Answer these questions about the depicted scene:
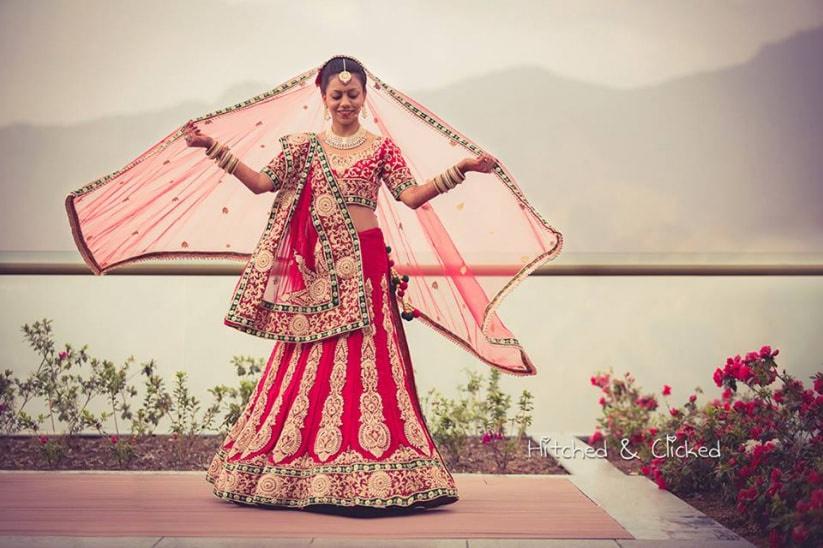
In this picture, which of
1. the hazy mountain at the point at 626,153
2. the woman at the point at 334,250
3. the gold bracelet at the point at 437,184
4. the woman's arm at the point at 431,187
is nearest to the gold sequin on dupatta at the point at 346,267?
the woman at the point at 334,250

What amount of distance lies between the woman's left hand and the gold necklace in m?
0.50

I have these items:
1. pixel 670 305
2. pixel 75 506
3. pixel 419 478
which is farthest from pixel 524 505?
pixel 670 305

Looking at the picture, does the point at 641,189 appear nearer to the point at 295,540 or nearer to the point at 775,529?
the point at 775,529

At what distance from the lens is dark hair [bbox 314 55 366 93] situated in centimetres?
439

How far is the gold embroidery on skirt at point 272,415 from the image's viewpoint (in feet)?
13.9

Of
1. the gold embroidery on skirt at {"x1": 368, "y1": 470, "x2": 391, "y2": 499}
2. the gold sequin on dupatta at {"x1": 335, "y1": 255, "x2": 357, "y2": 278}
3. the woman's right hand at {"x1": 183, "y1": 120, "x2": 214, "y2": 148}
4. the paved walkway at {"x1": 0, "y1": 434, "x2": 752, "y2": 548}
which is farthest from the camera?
the gold sequin on dupatta at {"x1": 335, "y1": 255, "x2": 357, "y2": 278}

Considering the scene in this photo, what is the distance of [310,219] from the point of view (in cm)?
441

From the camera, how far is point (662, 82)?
691 cm

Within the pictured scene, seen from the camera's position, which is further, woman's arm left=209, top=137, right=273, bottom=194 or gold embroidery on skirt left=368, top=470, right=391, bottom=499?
woman's arm left=209, top=137, right=273, bottom=194

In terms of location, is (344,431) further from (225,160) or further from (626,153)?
(626,153)

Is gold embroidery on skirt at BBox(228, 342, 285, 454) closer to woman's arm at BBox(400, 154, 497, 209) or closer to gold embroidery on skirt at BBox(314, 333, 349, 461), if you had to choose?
gold embroidery on skirt at BBox(314, 333, 349, 461)

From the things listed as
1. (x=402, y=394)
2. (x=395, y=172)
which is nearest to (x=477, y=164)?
(x=395, y=172)

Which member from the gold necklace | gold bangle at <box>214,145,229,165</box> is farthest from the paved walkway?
the gold necklace

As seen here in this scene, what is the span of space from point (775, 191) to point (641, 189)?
3.08 feet
